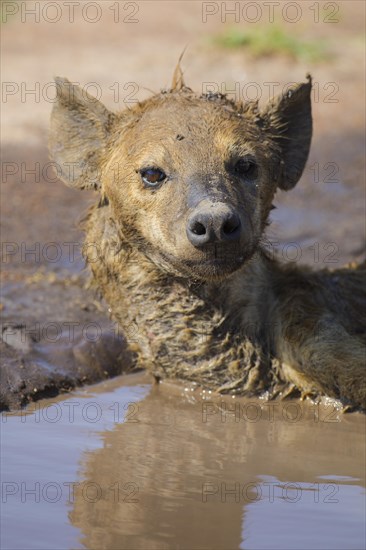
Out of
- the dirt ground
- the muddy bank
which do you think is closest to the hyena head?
the dirt ground

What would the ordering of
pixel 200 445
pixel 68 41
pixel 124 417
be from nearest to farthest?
pixel 200 445
pixel 124 417
pixel 68 41

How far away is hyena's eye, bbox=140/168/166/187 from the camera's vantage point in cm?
579

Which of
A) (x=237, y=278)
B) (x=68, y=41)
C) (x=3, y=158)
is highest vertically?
(x=68, y=41)

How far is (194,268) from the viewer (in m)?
5.59

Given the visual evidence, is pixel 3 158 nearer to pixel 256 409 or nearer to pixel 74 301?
pixel 74 301

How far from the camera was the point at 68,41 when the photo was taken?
45.4ft

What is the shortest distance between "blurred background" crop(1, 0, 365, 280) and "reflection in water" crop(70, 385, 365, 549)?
2.12m

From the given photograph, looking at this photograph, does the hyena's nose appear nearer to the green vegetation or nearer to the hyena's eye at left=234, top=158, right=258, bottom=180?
the hyena's eye at left=234, top=158, right=258, bottom=180

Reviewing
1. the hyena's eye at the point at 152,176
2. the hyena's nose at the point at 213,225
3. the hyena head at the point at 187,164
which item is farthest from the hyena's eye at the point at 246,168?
the hyena's nose at the point at 213,225

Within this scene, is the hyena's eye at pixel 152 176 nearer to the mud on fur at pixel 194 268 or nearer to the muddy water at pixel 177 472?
the mud on fur at pixel 194 268

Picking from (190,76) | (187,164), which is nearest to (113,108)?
(190,76)

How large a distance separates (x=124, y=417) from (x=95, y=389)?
0.51 metres

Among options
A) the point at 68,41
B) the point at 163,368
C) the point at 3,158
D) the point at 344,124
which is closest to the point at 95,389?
the point at 163,368

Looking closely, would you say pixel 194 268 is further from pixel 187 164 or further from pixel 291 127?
pixel 291 127
